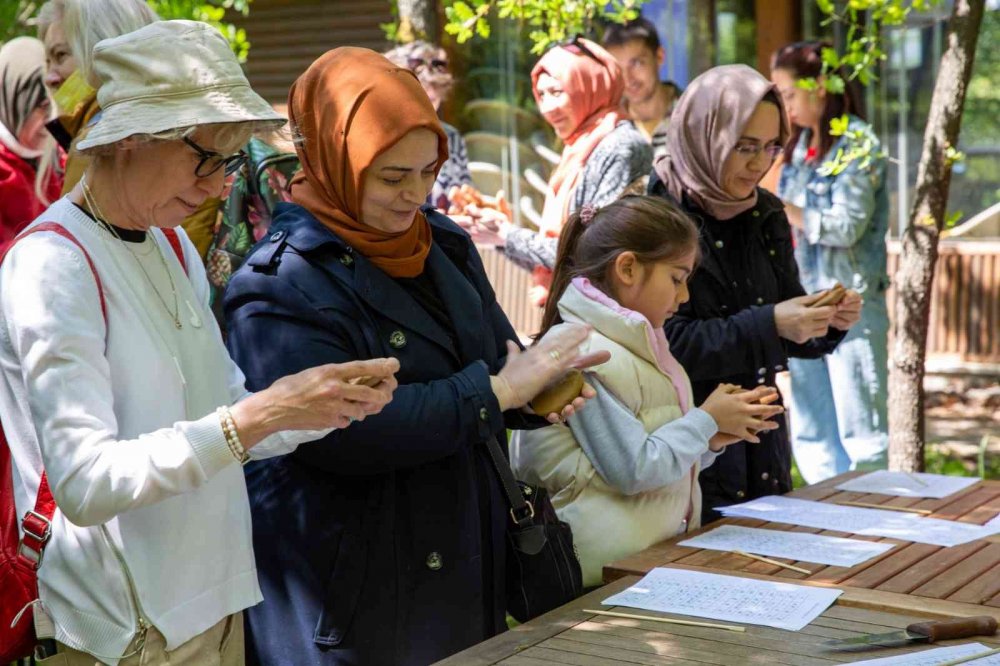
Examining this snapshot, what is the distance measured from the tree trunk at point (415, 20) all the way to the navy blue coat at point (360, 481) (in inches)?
183

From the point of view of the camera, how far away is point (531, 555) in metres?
2.82

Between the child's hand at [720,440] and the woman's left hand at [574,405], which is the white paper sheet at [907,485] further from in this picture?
the woman's left hand at [574,405]

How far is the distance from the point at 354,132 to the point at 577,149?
103 inches

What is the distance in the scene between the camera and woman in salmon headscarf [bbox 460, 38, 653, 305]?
16.1 ft

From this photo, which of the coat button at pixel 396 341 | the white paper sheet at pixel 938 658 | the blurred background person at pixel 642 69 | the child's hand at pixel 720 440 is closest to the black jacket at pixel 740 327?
the child's hand at pixel 720 440

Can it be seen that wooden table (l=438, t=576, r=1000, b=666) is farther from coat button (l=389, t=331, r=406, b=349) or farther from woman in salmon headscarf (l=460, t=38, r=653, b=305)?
woman in salmon headscarf (l=460, t=38, r=653, b=305)

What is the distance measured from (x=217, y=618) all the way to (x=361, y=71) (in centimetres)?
112

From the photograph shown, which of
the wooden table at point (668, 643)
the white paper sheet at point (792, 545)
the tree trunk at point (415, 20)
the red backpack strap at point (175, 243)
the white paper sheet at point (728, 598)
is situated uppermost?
the tree trunk at point (415, 20)

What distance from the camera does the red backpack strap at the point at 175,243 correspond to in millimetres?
2553

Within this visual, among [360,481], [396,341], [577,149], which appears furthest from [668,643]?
[577,149]

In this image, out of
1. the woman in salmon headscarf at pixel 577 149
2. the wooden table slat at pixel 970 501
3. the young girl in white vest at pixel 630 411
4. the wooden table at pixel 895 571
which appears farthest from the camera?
the woman in salmon headscarf at pixel 577 149

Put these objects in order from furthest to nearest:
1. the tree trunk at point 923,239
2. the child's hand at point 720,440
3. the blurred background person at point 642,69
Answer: the blurred background person at point 642,69, the tree trunk at point 923,239, the child's hand at point 720,440

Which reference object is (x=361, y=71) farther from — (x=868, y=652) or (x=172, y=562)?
(x=868, y=652)

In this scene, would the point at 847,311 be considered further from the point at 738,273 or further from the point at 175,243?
the point at 175,243
